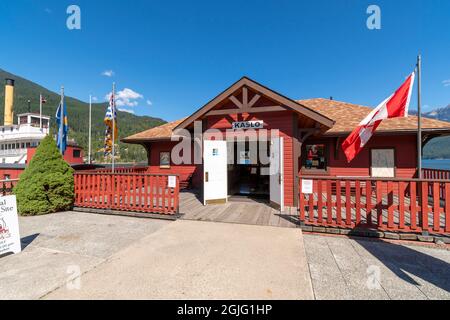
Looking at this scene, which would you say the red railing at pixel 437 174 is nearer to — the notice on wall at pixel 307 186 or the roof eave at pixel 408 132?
the roof eave at pixel 408 132

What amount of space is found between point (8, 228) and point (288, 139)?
734cm

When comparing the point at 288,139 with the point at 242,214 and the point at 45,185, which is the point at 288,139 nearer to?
the point at 242,214

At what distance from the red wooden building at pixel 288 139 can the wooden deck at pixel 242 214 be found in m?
0.45

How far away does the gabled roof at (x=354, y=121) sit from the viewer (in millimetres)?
7566

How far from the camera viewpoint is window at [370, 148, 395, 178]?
27.0ft

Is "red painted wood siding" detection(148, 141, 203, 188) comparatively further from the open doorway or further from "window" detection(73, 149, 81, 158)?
"window" detection(73, 149, 81, 158)

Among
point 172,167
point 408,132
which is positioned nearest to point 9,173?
point 172,167

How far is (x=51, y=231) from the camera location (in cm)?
469

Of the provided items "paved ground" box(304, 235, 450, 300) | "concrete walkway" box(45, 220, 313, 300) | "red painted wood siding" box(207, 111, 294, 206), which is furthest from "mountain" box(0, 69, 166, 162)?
"paved ground" box(304, 235, 450, 300)
